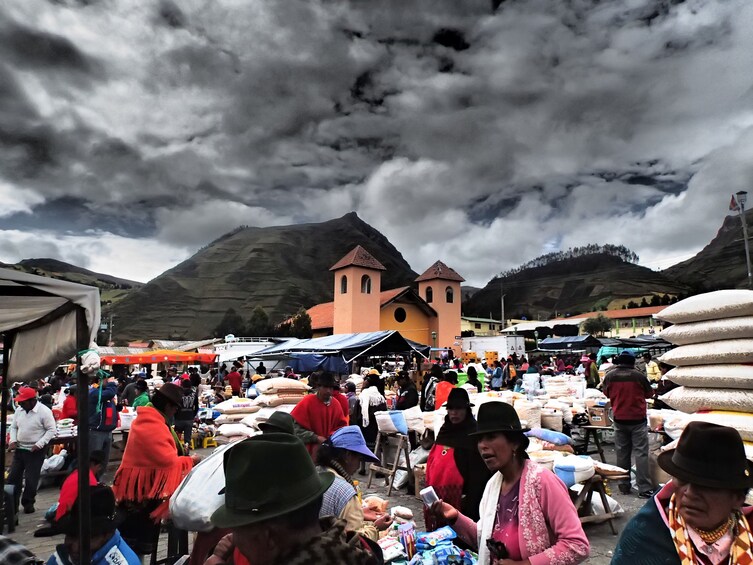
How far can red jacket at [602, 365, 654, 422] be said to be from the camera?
644cm

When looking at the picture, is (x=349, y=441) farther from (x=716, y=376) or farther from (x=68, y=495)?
(x=716, y=376)

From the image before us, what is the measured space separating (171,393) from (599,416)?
7.35 m

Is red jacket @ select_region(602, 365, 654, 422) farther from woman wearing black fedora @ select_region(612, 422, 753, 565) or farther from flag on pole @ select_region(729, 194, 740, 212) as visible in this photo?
flag on pole @ select_region(729, 194, 740, 212)

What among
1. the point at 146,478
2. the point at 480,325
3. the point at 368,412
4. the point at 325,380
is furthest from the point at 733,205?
the point at 480,325

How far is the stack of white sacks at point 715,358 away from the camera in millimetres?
3316

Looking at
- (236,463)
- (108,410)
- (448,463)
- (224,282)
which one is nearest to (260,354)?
(108,410)

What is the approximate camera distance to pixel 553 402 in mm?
9555

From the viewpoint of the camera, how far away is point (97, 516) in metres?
2.89

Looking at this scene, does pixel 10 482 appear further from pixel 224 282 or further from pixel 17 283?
pixel 224 282

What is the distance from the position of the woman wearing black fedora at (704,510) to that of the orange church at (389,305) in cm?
3479

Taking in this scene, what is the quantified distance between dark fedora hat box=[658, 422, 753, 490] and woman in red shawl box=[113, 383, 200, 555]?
3.44m

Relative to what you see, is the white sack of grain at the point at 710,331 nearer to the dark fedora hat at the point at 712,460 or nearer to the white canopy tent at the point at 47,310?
the dark fedora hat at the point at 712,460

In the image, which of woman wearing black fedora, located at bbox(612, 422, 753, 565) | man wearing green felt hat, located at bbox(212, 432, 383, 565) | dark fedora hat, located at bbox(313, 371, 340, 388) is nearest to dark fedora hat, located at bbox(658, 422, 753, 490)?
woman wearing black fedora, located at bbox(612, 422, 753, 565)

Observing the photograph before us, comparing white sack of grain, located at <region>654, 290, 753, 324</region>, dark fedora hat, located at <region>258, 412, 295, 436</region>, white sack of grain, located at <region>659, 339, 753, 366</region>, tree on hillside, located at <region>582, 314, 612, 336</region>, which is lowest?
dark fedora hat, located at <region>258, 412, 295, 436</region>
